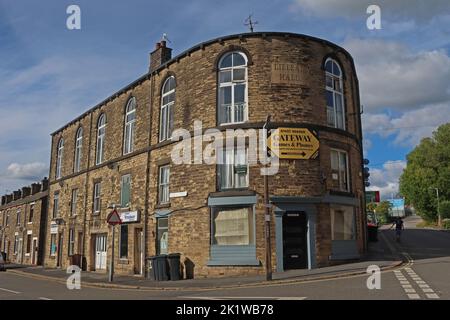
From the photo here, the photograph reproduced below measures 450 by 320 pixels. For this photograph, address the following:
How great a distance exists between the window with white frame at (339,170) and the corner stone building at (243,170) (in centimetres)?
5

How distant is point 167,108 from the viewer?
70.3 ft

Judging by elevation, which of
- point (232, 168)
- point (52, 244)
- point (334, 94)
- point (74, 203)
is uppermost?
point (334, 94)

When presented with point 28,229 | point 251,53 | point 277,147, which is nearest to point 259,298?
point 277,147

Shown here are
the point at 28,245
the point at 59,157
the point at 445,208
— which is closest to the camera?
the point at 59,157

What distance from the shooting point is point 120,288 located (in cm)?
1653

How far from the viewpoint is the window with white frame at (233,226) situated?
56.3 ft

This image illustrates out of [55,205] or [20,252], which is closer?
[55,205]

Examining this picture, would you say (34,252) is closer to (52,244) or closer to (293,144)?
(52,244)

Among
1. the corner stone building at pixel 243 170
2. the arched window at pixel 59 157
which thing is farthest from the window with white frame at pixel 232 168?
the arched window at pixel 59 157

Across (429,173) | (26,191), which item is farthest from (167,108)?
(429,173)

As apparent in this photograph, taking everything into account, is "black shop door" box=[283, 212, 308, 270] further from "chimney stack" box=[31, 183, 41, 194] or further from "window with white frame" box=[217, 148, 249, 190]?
"chimney stack" box=[31, 183, 41, 194]

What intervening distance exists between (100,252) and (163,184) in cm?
763

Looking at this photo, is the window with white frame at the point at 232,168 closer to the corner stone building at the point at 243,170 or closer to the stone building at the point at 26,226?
the corner stone building at the point at 243,170
